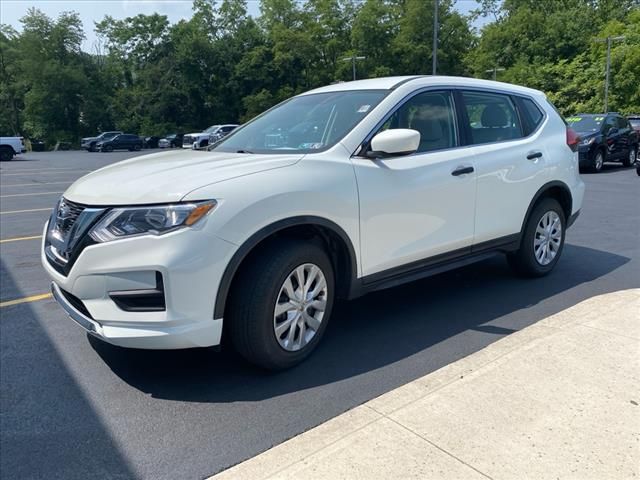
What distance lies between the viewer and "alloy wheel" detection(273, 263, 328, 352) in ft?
10.4

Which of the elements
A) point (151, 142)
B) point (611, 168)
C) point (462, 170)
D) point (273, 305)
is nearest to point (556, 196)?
point (462, 170)

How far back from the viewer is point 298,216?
124 inches

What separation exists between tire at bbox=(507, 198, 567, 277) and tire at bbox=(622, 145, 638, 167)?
13.9 metres

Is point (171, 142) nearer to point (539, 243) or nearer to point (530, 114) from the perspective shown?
point (530, 114)

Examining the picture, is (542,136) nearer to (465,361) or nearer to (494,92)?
(494,92)

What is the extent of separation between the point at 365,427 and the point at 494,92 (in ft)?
10.9

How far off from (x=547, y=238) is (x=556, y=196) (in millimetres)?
453

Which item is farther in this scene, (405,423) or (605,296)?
(605,296)

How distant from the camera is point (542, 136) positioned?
16.2ft

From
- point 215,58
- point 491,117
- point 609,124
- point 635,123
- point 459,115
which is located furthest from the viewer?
point 215,58

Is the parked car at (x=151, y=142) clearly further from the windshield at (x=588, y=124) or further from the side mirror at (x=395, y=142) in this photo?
the side mirror at (x=395, y=142)

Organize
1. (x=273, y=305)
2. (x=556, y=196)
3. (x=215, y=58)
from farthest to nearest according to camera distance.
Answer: (x=215, y=58) < (x=556, y=196) < (x=273, y=305)

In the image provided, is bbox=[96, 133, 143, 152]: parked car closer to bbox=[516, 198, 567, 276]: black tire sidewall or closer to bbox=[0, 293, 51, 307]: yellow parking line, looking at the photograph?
bbox=[0, 293, 51, 307]: yellow parking line

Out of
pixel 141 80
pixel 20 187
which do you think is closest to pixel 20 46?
pixel 141 80
